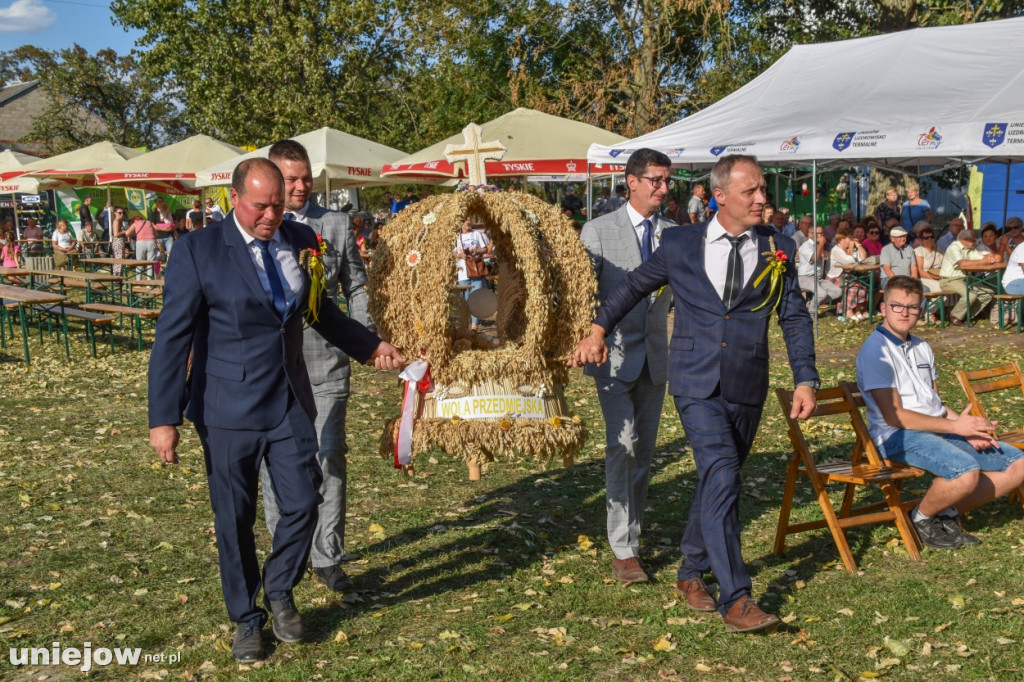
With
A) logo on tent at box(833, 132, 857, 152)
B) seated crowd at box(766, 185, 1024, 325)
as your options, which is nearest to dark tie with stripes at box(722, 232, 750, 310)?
seated crowd at box(766, 185, 1024, 325)

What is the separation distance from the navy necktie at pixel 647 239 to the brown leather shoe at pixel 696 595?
1.67 m

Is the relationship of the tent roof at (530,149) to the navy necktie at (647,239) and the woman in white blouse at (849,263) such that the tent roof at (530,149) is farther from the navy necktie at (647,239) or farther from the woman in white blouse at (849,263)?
the navy necktie at (647,239)

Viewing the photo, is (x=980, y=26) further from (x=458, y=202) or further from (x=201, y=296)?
(x=201, y=296)

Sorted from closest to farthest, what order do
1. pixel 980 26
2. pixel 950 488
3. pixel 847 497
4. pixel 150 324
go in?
pixel 950 488 < pixel 847 497 < pixel 980 26 < pixel 150 324

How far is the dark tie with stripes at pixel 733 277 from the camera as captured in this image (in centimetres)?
486

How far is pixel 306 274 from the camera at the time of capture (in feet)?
15.5

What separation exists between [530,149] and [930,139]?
6761mm

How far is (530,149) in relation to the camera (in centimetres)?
1753

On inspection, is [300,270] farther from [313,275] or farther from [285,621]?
[285,621]

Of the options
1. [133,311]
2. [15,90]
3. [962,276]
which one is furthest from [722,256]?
[15,90]

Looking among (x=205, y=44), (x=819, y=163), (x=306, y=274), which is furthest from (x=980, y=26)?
(x=205, y=44)

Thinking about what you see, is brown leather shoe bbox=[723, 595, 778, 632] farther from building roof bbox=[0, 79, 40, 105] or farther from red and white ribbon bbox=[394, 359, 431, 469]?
building roof bbox=[0, 79, 40, 105]

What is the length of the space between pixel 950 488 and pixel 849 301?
34.5 feet

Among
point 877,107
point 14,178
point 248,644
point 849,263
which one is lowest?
point 248,644
